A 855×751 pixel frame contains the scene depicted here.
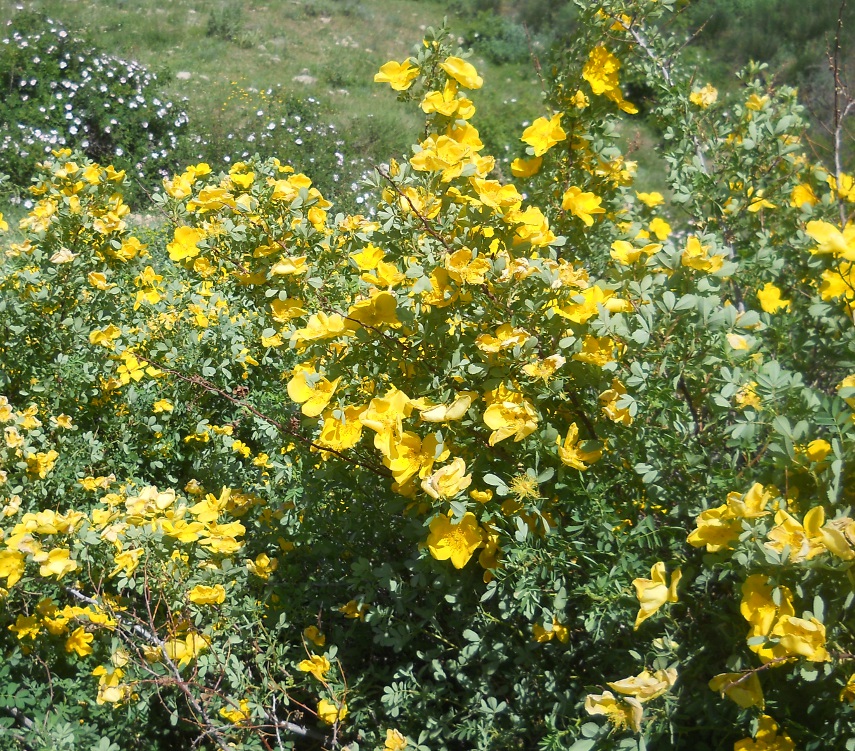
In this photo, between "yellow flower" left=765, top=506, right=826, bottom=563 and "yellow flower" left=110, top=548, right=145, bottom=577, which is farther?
"yellow flower" left=110, top=548, right=145, bottom=577

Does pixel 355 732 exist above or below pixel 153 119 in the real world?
above

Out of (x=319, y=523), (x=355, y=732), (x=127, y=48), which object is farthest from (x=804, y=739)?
(x=127, y=48)

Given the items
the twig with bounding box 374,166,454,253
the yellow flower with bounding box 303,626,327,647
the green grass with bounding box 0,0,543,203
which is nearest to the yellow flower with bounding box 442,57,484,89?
the twig with bounding box 374,166,454,253

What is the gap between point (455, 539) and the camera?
132 cm

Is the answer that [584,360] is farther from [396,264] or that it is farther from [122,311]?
[122,311]

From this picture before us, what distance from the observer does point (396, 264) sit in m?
1.52

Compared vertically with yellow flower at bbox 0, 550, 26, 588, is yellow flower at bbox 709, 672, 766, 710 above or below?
above

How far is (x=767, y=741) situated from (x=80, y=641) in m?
1.66

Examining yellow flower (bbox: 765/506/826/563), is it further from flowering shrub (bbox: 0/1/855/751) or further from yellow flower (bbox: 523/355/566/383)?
yellow flower (bbox: 523/355/566/383)

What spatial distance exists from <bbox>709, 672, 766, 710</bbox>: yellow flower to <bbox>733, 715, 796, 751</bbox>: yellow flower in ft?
0.16

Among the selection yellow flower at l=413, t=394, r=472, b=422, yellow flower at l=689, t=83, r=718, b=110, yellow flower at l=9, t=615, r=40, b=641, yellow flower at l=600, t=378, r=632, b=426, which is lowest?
yellow flower at l=9, t=615, r=40, b=641

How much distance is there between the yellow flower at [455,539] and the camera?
4.31ft

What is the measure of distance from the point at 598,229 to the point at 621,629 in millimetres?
1176

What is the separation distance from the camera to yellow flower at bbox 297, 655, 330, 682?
1635 millimetres
